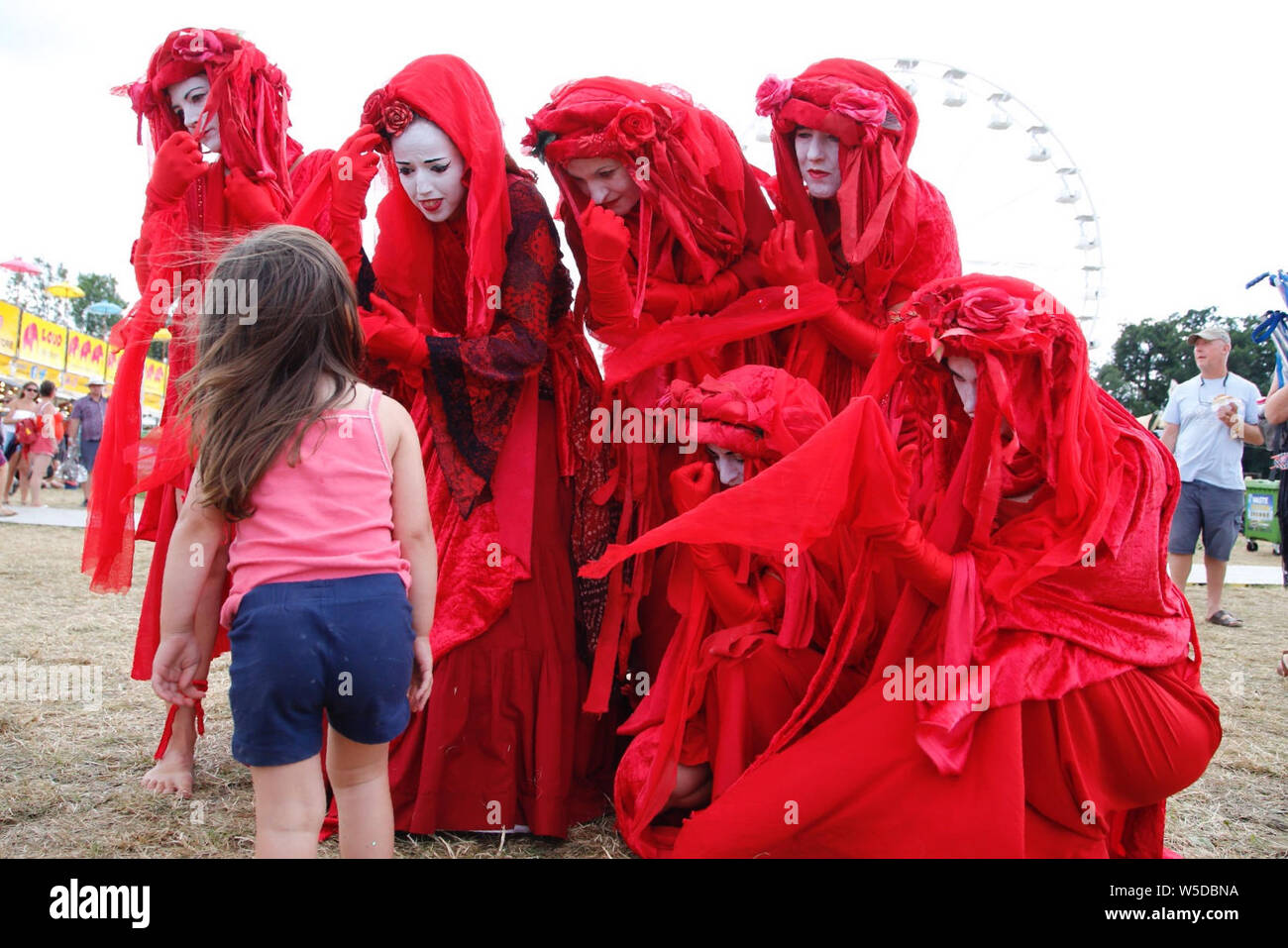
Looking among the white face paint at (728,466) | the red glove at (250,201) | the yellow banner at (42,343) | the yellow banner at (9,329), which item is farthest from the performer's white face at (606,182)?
the yellow banner at (42,343)

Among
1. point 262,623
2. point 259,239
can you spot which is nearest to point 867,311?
point 259,239

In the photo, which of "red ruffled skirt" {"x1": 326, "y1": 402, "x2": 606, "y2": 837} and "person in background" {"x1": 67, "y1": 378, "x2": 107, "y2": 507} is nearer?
"red ruffled skirt" {"x1": 326, "y1": 402, "x2": 606, "y2": 837}

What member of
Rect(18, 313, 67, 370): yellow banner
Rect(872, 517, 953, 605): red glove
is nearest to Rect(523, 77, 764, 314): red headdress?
Rect(872, 517, 953, 605): red glove

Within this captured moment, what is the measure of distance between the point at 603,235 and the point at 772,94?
75cm

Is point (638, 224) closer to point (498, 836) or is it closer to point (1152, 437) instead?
point (1152, 437)

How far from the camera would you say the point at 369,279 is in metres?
2.96

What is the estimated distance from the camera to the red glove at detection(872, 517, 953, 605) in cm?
220

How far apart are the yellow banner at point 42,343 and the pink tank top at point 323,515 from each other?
23561mm

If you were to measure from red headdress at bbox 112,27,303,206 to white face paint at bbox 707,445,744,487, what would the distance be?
66.1 inches

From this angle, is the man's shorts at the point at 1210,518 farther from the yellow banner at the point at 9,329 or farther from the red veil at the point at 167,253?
the yellow banner at the point at 9,329

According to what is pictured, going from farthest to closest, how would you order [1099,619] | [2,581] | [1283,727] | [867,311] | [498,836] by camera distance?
[2,581], [1283,727], [867,311], [498,836], [1099,619]

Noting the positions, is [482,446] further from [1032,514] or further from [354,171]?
[1032,514]

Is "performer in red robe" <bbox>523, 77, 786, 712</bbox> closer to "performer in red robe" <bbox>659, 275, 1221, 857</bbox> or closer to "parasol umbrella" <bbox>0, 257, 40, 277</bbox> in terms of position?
"performer in red robe" <bbox>659, 275, 1221, 857</bbox>

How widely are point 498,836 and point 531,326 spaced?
4.79 feet
